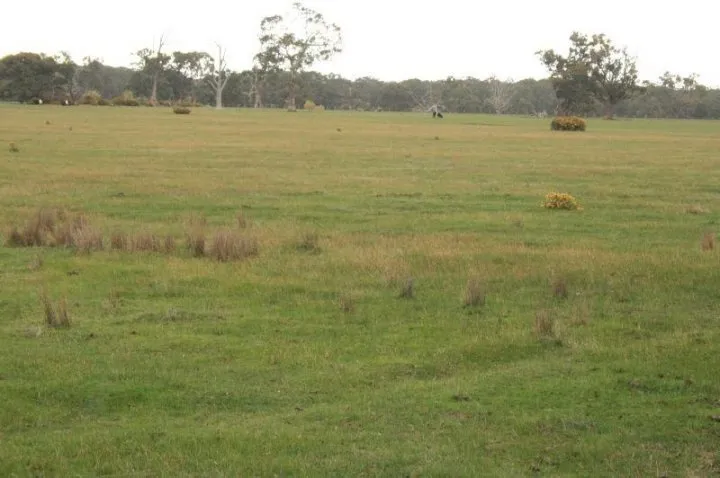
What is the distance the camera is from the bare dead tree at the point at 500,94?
17138 centimetres

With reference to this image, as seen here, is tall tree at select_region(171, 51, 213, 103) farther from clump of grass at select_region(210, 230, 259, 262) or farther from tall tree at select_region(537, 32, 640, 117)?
clump of grass at select_region(210, 230, 259, 262)

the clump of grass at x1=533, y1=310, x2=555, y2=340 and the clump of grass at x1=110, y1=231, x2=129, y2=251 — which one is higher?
the clump of grass at x1=533, y1=310, x2=555, y2=340

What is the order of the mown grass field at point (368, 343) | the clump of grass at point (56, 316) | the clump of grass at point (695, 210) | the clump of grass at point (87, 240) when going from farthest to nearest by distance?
the clump of grass at point (695, 210) < the clump of grass at point (87, 240) < the clump of grass at point (56, 316) < the mown grass field at point (368, 343)

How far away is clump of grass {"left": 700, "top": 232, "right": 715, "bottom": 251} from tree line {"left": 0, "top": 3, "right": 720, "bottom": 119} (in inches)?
4168

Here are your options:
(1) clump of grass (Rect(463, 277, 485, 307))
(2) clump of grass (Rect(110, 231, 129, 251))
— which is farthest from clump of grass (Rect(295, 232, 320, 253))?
(1) clump of grass (Rect(463, 277, 485, 307))

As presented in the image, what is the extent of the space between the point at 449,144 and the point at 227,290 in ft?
122

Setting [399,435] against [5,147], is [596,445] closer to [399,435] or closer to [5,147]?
[399,435]

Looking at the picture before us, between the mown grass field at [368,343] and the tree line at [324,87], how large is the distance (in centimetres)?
A: 10230

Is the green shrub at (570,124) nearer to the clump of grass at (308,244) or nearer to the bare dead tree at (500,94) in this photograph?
the clump of grass at (308,244)

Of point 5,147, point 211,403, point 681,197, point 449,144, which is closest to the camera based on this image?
point 211,403

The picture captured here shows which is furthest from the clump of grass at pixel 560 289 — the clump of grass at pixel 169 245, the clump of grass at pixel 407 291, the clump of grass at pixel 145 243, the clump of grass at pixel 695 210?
the clump of grass at pixel 695 210

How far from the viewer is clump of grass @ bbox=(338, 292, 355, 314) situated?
12.1 m

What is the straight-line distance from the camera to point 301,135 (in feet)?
191

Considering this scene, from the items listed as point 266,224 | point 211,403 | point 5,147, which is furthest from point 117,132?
point 211,403
